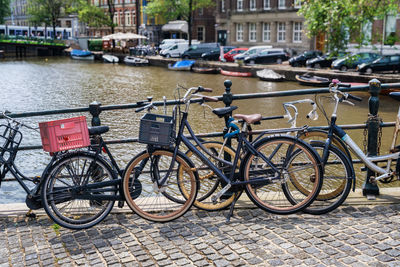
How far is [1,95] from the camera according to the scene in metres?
25.6

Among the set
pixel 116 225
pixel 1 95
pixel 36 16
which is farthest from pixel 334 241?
pixel 36 16

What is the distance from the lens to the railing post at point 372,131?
5382 mm

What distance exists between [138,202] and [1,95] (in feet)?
74.1

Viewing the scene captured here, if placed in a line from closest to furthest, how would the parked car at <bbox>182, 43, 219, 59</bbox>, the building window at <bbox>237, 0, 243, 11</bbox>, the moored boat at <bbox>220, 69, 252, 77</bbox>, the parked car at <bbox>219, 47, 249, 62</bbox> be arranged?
1. the moored boat at <bbox>220, 69, 252, 77</bbox>
2. the parked car at <bbox>219, 47, 249, 62</bbox>
3. the parked car at <bbox>182, 43, 219, 59</bbox>
4. the building window at <bbox>237, 0, 243, 11</bbox>

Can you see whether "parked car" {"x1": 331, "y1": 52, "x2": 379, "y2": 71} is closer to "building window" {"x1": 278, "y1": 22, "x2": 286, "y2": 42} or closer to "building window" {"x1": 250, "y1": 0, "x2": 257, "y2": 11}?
"building window" {"x1": 278, "y1": 22, "x2": 286, "y2": 42}

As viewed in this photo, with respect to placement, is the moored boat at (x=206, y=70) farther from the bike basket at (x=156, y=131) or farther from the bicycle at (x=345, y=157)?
the bike basket at (x=156, y=131)

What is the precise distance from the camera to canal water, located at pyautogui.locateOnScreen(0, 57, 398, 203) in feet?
40.6

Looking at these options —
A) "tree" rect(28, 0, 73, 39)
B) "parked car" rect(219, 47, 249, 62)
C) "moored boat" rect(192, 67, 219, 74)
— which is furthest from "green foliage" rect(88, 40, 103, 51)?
"moored boat" rect(192, 67, 219, 74)

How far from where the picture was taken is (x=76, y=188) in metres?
4.84

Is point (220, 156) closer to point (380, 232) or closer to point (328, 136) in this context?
point (328, 136)

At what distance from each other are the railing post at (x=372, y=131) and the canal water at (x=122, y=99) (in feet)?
20.5

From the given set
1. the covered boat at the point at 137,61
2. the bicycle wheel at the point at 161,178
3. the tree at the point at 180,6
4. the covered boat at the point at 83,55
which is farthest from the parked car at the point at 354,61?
the covered boat at the point at 83,55

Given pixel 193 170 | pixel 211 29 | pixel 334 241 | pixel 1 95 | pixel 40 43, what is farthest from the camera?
pixel 40 43

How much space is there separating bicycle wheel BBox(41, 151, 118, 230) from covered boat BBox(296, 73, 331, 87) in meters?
24.9
